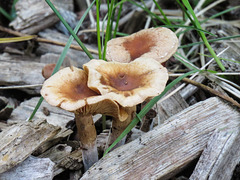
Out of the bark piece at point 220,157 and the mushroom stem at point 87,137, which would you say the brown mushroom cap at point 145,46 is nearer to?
the mushroom stem at point 87,137

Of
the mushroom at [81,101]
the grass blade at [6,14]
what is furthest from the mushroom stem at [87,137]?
the grass blade at [6,14]

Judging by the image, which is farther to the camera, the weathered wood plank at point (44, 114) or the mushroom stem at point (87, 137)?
the weathered wood plank at point (44, 114)

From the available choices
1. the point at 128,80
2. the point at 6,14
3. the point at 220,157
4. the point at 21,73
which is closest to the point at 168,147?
the point at 220,157

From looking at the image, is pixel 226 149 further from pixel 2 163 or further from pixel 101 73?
pixel 2 163

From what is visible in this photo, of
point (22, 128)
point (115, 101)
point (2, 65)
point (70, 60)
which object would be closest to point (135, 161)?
point (115, 101)

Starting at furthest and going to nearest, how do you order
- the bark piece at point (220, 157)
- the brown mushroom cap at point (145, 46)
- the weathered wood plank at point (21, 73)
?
the weathered wood plank at point (21, 73), the brown mushroom cap at point (145, 46), the bark piece at point (220, 157)

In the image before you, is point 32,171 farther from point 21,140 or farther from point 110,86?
point 110,86

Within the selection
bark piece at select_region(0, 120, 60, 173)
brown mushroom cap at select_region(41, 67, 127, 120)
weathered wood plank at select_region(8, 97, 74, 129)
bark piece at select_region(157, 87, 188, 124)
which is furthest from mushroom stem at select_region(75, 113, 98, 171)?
bark piece at select_region(157, 87, 188, 124)

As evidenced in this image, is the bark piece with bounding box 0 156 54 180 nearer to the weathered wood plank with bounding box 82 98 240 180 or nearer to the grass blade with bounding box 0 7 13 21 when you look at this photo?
the weathered wood plank with bounding box 82 98 240 180
